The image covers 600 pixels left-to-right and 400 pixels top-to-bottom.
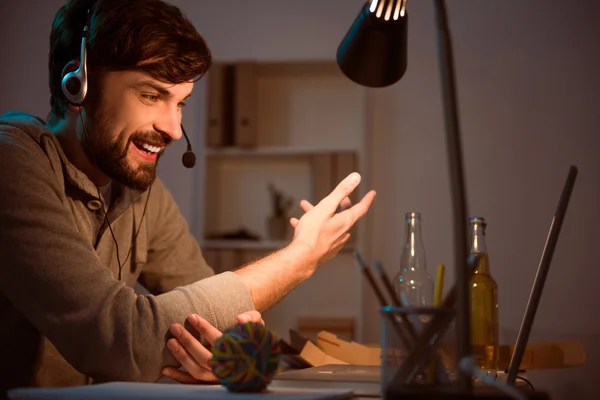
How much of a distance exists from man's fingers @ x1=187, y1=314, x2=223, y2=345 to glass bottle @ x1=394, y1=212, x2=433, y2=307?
1.21 ft

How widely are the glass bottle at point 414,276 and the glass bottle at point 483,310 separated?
0.09 m

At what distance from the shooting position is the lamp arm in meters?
0.64

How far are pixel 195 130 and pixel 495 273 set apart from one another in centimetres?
167

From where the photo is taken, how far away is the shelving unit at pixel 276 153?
11.3 feet

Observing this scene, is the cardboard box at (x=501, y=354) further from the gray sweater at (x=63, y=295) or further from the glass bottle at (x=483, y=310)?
the gray sweater at (x=63, y=295)

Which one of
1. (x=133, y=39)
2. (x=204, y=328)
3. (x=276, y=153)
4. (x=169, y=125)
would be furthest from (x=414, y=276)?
(x=276, y=153)

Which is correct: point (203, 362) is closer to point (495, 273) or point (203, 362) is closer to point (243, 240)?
point (243, 240)

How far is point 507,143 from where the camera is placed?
11.9ft

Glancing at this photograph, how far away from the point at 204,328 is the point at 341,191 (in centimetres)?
38

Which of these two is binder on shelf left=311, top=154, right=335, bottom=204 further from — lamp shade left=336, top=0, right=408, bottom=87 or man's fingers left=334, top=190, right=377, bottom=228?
lamp shade left=336, top=0, right=408, bottom=87

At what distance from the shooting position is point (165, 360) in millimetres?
1114

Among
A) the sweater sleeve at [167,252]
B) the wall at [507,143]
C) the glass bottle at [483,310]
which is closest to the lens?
the glass bottle at [483,310]

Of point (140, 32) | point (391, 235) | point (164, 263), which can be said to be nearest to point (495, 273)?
point (391, 235)

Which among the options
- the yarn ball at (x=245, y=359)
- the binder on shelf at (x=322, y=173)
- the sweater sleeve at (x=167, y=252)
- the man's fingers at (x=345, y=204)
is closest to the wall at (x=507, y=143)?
the binder on shelf at (x=322, y=173)
